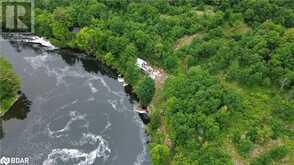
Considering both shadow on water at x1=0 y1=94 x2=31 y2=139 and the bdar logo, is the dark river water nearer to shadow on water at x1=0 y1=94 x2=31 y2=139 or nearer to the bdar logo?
shadow on water at x1=0 y1=94 x2=31 y2=139

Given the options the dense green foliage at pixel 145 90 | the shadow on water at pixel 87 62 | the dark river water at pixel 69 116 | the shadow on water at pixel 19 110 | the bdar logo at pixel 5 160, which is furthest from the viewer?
the shadow on water at pixel 87 62

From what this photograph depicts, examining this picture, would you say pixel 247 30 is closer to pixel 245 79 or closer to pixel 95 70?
pixel 245 79

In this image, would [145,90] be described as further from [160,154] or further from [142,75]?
[160,154]

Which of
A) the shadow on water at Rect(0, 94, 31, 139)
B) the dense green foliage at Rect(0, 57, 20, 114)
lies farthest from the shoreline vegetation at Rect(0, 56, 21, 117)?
the shadow on water at Rect(0, 94, 31, 139)

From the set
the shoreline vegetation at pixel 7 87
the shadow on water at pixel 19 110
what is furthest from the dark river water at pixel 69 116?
the shoreline vegetation at pixel 7 87

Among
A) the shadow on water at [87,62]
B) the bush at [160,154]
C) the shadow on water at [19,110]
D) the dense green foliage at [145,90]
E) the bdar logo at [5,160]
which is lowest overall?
the bdar logo at [5,160]

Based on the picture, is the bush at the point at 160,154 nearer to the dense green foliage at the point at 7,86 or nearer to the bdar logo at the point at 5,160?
the bdar logo at the point at 5,160

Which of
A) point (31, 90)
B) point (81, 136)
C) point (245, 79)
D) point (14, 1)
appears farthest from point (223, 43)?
point (14, 1)
